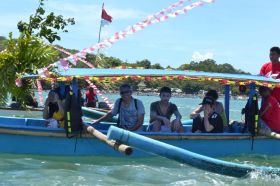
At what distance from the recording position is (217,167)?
6766mm

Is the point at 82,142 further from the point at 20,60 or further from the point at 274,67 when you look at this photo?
the point at 274,67

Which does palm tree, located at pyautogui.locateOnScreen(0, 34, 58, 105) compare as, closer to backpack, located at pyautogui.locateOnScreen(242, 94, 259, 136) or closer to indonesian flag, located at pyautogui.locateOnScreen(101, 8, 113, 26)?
backpack, located at pyautogui.locateOnScreen(242, 94, 259, 136)

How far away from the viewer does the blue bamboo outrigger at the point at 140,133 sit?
7.93m

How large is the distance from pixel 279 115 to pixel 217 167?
3279 mm

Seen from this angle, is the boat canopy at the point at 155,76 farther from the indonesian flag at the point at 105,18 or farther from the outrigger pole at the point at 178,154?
the indonesian flag at the point at 105,18

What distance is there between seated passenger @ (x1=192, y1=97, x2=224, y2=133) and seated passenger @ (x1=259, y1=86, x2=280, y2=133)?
39.5 inches

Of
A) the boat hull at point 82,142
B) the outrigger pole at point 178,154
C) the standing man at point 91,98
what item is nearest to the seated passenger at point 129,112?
the boat hull at point 82,142

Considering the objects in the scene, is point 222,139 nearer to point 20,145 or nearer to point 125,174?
point 125,174

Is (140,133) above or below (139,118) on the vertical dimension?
below

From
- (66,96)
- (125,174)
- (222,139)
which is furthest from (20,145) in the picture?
(222,139)

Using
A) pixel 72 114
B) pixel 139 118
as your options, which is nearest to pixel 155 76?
pixel 139 118

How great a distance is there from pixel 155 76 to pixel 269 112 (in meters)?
2.70

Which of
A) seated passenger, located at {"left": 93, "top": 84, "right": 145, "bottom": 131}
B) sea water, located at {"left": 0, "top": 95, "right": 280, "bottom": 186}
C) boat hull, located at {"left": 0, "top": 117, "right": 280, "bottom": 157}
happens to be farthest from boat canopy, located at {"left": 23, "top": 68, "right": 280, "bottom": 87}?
sea water, located at {"left": 0, "top": 95, "right": 280, "bottom": 186}

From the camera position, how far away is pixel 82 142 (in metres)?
8.18
